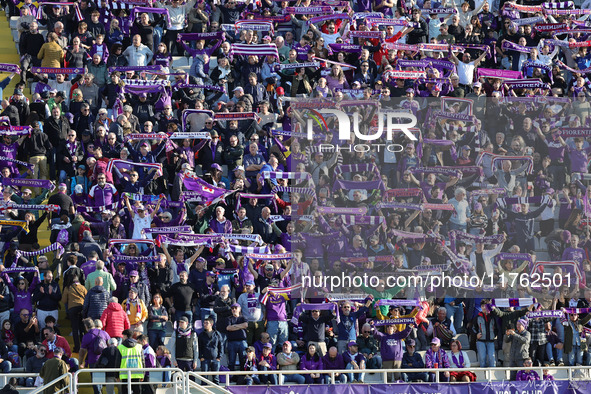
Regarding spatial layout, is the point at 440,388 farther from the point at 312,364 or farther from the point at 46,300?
the point at 46,300

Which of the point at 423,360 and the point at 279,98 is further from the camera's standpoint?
the point at 279,98

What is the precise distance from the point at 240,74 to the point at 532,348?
872 cm

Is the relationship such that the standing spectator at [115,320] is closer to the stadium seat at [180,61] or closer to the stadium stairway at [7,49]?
the stadium stairway at [7,49]

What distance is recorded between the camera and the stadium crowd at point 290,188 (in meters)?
26.2

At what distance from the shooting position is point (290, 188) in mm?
28922

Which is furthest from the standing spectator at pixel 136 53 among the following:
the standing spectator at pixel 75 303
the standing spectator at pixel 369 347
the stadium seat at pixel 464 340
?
the stadium seat at pixel 464 340

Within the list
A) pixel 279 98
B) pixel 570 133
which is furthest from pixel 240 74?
pixel 570 133

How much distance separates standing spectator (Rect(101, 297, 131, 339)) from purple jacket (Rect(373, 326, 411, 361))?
440 cm

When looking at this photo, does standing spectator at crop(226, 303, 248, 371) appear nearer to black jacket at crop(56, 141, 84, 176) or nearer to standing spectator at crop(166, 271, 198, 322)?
standing spectator at crop(166, 271, 198, 322)

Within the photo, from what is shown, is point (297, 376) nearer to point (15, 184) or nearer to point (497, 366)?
point (497, 366)

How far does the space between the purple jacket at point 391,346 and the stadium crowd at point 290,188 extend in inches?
1.1

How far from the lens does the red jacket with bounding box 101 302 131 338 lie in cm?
2536

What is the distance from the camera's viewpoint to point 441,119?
30.9 metres

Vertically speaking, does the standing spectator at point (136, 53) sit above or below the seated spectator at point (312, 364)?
above
